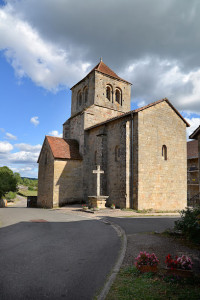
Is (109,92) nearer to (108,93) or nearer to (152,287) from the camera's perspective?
(108,93)

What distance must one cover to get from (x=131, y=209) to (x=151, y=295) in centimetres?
1219

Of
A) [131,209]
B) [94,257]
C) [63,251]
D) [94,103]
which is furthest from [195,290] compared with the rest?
[94,103]

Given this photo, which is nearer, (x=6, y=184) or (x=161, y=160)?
(x=161, y=160)

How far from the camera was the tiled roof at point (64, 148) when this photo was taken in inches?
818

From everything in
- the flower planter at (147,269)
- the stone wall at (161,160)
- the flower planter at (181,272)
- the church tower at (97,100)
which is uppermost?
→ the church tower at (97,100)

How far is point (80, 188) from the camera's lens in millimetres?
21078

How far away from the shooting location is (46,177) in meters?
22.2

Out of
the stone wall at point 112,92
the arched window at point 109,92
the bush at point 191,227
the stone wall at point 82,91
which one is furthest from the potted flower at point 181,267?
the arched window at point 109,92

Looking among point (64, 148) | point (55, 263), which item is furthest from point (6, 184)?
point (55, 263)

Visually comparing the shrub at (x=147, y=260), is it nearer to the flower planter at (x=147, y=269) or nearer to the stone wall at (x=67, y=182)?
the flower planter at (x=147, y=269)

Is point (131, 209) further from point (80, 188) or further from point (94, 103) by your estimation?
point (94, 103)

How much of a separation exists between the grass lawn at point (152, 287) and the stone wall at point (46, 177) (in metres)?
16.9

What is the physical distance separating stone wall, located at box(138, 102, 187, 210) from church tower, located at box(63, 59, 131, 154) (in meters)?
7.11

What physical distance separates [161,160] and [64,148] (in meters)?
9.61
